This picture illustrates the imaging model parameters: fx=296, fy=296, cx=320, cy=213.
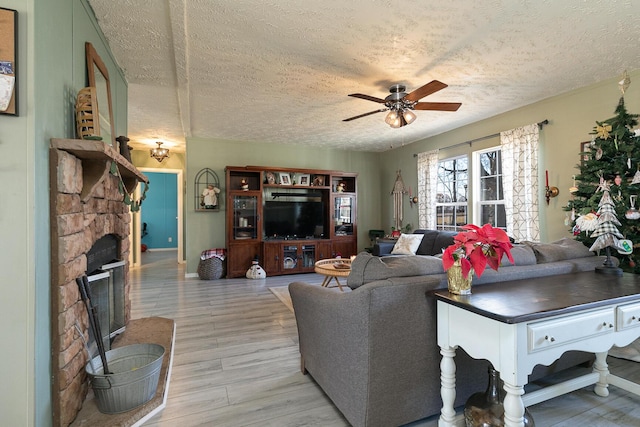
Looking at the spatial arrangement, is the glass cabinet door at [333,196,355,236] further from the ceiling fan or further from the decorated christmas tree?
the decorated christmas tree

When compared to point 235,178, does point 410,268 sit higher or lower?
lower

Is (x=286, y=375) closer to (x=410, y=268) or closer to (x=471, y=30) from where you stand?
(x=410, y=268)

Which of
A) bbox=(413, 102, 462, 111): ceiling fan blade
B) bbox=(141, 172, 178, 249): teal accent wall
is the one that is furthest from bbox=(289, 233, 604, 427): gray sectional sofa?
bbox=(141, 172, 178, 249): teal accent wall

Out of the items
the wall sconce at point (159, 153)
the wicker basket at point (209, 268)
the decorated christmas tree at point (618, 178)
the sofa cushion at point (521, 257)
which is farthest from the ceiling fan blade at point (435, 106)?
the wall sconce at point (159, 153)

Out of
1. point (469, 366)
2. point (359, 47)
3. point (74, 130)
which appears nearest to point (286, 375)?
point (469, 366)

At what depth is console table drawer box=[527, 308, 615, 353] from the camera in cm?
124

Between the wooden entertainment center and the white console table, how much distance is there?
4.55 m

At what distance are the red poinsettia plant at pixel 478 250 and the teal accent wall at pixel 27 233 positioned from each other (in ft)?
6.44

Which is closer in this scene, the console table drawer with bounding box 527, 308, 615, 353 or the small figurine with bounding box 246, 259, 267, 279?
the console table drawer with bounding box 527, 308, 615, 353

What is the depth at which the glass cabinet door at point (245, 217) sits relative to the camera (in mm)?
5746

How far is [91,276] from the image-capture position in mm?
1982

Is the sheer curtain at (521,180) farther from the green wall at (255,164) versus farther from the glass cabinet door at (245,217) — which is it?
the glass cabinet door at (245,217)

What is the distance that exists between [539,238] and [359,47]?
131 inches

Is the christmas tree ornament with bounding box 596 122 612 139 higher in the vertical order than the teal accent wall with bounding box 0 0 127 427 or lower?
higher
